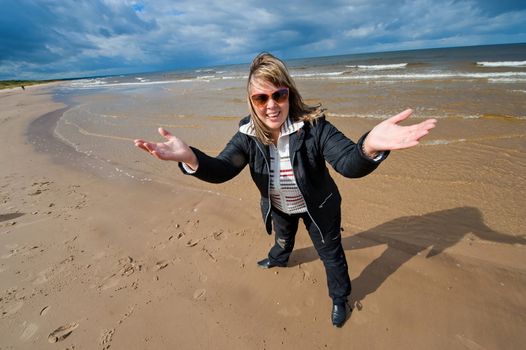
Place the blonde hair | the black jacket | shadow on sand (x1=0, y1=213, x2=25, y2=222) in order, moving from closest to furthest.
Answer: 1. the black jacket
2. the blonde hair
3. shadow on sand (x1=0, y1=213, x2=25, y2=222)

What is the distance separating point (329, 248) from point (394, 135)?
1135 millimetres

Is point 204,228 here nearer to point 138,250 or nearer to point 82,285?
point 138,250

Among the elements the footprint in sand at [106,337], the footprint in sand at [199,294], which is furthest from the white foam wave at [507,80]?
the footprint in sand at [106,337]

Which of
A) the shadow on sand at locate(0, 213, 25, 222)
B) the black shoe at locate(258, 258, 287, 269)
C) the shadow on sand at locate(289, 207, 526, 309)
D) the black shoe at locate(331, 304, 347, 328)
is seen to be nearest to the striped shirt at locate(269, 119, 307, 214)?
the black shoe at locate(331, 304, 347, 328)

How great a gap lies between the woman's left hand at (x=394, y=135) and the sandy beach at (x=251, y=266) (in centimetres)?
179

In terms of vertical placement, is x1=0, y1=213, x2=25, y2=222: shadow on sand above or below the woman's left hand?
below

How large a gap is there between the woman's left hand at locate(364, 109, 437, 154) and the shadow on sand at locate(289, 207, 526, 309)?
1860 mm

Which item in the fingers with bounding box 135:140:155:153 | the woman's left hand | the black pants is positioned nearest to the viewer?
the woman's left hand

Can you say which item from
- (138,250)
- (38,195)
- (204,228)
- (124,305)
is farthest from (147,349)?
(38,195)

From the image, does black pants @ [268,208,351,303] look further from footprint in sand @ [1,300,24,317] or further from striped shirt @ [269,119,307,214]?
footprint in sand @ [1,300,24,317]

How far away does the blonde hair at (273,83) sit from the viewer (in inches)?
71.2

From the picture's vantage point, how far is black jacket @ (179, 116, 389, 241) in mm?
1653

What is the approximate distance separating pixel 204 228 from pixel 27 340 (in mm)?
2043

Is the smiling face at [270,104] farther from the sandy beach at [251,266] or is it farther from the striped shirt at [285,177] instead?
the sandy beach at [251,266]
